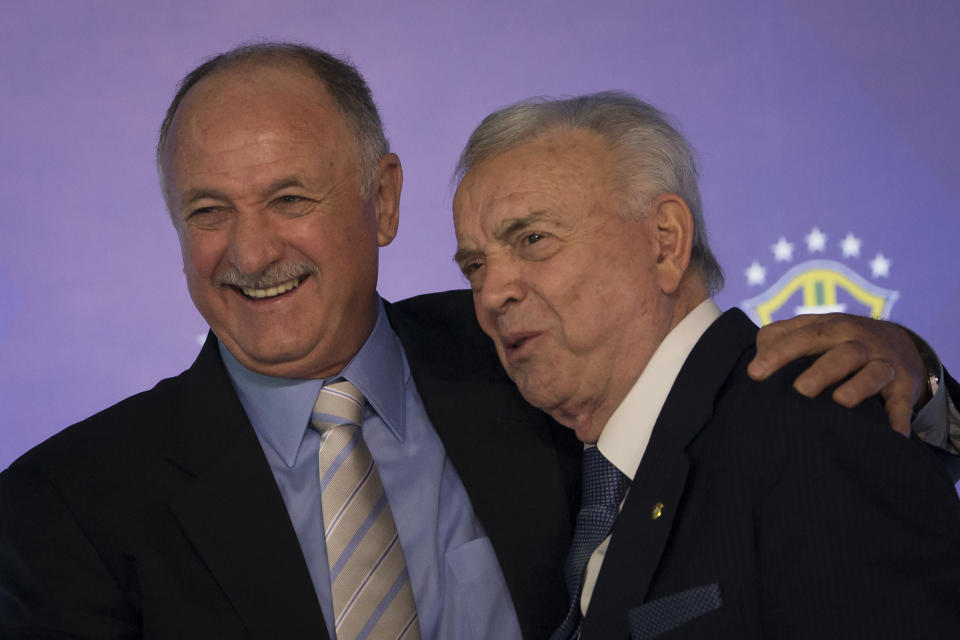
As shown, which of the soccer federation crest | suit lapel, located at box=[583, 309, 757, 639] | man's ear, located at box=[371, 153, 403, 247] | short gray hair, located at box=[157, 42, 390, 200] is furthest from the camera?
the soccer federation crest

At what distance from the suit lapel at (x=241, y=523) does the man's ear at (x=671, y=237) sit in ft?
2.27

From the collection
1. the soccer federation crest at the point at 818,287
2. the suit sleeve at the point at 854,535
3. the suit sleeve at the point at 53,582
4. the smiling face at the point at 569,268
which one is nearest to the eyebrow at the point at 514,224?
the smiling face at the point at 569,268

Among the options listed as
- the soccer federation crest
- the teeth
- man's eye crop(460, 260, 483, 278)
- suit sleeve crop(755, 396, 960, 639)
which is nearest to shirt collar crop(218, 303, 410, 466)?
the teeth

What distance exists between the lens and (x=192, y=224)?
1.73 m

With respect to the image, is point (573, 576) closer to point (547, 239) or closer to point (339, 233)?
point (547, 239)

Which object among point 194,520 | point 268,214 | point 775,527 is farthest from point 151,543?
point 775,527

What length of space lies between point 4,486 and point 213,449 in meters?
0.32

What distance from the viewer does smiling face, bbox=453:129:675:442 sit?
1.53 metres

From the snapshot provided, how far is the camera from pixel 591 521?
1.55 meters

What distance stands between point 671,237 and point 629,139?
0.54 ft

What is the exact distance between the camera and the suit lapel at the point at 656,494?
4.37 feet

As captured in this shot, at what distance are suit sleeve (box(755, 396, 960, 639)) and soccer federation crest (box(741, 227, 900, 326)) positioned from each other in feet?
6.49

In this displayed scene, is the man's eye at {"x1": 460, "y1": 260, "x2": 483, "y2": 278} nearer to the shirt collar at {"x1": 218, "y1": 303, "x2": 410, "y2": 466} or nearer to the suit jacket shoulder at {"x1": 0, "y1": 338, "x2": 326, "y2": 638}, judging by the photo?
the shirt collar at {"x1": 218, "y1": 303, "x2": 410, "y2": 466}

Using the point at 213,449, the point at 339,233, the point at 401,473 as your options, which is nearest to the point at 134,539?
the point at 213,449
